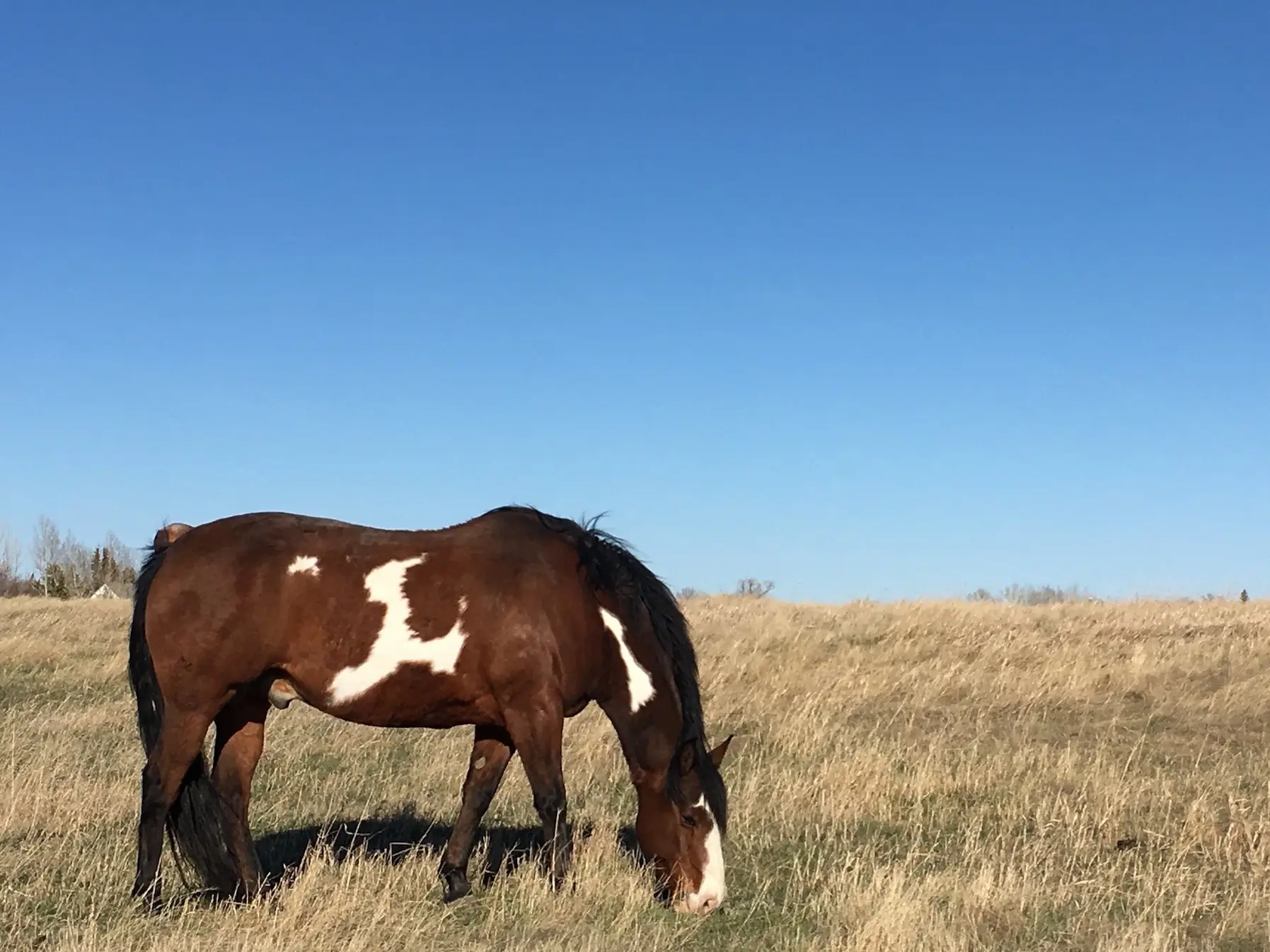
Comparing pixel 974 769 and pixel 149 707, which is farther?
pixel 974 769

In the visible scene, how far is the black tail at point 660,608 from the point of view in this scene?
6016 mm

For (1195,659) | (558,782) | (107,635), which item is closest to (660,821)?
(558,782)

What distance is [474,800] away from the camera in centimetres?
608

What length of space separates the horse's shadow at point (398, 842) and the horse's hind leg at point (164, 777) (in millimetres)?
656

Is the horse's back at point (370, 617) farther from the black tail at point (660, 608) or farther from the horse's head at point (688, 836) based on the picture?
the horse's head at point (688, 836)

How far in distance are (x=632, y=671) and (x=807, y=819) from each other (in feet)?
7.77

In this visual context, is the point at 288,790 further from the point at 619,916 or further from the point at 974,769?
the point at 974,769

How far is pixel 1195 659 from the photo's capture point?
47.6 ft

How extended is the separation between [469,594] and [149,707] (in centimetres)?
192

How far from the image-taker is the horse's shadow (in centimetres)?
638

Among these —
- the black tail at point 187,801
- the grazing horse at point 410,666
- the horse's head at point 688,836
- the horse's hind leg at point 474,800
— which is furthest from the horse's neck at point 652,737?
the black tail at point 187,801

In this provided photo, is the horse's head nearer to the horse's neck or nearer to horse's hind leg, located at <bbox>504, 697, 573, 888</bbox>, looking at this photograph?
the horse's neck

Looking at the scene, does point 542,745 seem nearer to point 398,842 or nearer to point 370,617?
point 370,617

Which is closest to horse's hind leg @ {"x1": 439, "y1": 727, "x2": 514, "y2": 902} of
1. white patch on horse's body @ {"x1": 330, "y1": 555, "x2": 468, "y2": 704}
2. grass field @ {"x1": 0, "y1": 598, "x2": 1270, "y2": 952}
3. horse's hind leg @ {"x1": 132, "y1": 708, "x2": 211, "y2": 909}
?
grass field @ {"x1": 0, "y1": 598, "x2": 1270, "y2": 952}
